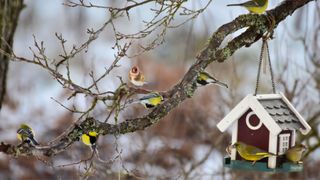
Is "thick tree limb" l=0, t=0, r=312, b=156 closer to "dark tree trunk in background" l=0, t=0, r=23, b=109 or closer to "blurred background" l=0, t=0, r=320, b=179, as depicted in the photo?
"blurred background" l=0, t=0, r=320, b=179

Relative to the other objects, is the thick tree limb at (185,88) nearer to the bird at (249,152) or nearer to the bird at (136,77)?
the bird at (136,77)

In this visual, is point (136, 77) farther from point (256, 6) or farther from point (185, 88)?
point (256, 6)

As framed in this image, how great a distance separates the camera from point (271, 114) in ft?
6.58

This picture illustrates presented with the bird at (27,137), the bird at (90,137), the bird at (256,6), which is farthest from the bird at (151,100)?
the bird at (256,6)

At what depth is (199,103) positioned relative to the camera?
4219mm

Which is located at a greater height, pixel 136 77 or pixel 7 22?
pixel 7 22

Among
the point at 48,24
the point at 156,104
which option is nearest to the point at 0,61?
the point at 156,104

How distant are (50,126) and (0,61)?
222 centimetres

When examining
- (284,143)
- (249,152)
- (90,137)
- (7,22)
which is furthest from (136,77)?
(7,22)

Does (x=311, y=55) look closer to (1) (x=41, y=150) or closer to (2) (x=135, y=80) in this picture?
(2) (x=135, y=80)

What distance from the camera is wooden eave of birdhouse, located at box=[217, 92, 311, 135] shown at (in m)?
1.98

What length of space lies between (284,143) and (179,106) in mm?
A: 1768

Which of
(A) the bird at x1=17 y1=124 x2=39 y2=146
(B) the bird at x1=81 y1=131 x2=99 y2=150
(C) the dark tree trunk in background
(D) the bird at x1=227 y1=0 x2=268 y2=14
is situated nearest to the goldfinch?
(B) the bird at x1=81 y1=131 x2=99 y2=150

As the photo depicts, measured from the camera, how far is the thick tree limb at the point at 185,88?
1589mm
